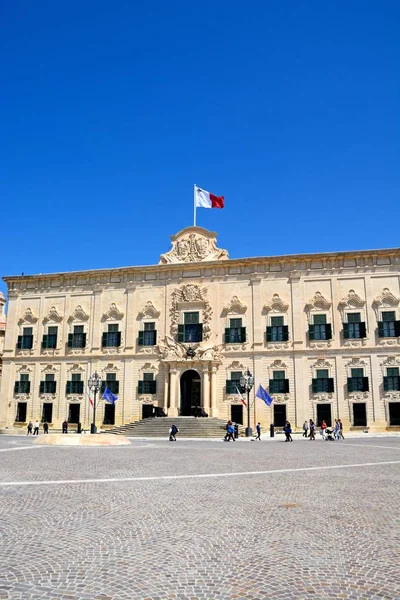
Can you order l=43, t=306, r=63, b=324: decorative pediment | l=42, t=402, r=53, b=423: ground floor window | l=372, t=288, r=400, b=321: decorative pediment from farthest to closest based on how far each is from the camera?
Answer: l=43, t=306, r=63, b=324: decorative pediment → l=42, t=402, r=53, b=423: ground floor window → l=372, t=288, r=400, b=321: decorative pediment

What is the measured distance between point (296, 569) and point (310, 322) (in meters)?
36.1

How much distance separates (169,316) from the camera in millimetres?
43594

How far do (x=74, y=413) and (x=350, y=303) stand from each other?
25.4m

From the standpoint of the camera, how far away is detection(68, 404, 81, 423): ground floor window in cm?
4416

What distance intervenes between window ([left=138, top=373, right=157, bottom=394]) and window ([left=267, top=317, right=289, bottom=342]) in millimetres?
10378

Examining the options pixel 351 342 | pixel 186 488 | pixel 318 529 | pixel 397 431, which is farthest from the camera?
pixel 351 342

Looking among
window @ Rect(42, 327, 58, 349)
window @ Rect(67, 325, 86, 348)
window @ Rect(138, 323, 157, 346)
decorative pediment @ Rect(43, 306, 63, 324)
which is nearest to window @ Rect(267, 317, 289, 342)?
window @ Rect(138, 323, 157, 346)

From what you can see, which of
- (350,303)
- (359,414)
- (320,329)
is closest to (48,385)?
(320,329)

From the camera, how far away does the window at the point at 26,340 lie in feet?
154

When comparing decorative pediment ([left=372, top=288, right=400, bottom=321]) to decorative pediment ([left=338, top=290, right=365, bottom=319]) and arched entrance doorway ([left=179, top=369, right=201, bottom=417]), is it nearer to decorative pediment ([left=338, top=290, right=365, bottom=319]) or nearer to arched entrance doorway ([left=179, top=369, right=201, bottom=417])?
decorative pediment ([left=338, top=290, right=365, bottom=319])

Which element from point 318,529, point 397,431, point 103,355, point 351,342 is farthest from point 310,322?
point 318,529

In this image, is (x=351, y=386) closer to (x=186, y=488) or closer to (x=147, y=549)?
(x=186, y=488)

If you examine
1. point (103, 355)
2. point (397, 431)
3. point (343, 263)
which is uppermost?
point (343, 263)

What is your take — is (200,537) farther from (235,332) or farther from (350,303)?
(350,303)
